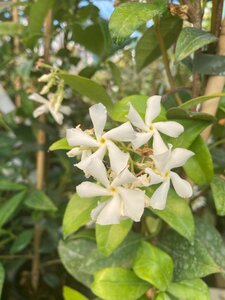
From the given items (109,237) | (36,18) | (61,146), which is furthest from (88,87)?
(36,18)

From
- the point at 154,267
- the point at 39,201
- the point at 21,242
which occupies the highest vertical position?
the point at 154,267

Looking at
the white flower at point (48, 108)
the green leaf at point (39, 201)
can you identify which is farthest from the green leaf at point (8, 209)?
the white flower at point (48, 108)

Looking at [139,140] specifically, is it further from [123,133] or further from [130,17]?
[130,17]

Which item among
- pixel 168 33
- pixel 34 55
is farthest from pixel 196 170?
pixel 34 55

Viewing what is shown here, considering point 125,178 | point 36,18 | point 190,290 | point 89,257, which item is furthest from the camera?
point 36,18

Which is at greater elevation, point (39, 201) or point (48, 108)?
point (48, 108)

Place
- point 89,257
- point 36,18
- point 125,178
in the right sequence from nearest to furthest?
1. point 125,178
2. point 89,257
3. point 36,18

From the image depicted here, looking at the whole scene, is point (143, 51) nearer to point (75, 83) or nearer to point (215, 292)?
point (75, 83)

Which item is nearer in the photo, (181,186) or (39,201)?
(181,186)
